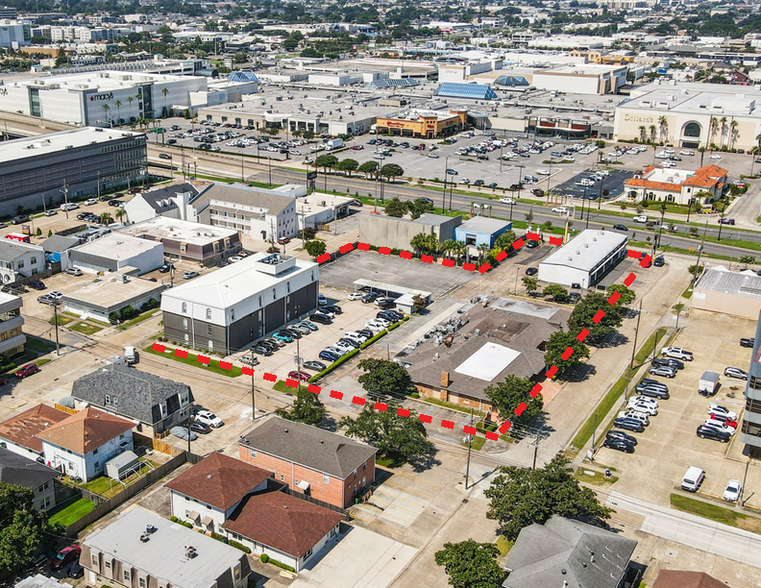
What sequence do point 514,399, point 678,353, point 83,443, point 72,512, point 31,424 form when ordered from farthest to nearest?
point 678,353
point 514,399
point 31,424
point 83,443
point 72,512

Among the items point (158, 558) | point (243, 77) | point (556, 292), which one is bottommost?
point (158, 558)

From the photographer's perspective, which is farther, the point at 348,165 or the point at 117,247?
the point at 348,165

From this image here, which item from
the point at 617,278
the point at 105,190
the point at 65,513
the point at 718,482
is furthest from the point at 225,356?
the point at 105,190

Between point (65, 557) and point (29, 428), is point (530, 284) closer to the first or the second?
point (29, 428)

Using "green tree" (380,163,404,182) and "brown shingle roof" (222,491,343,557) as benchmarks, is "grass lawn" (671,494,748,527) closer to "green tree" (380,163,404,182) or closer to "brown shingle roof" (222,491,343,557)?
"brown shingle roof" (222,491,343,557)

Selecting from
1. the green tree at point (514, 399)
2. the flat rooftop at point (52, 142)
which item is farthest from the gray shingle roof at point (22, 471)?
the flat rooftop at point (52, 142)

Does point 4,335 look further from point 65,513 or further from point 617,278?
point 617,278

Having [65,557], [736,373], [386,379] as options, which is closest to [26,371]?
[65,557]

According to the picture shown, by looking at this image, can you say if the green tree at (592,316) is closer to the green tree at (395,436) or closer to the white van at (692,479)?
the white van at (692,479)
